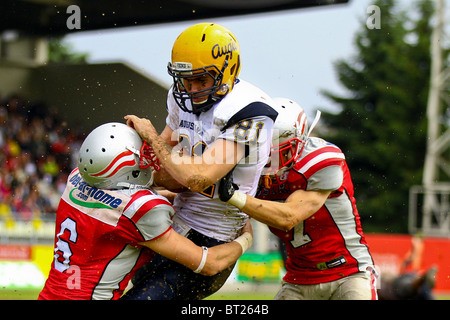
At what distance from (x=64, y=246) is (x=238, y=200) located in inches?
40.6

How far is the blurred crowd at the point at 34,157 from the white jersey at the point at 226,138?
432 inches

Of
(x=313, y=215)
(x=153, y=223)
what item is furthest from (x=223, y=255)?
(x=313, y=215)

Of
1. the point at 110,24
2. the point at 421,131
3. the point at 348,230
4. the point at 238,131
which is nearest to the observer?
the point at 238,131

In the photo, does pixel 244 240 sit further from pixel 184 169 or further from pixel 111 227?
pixel 111 227

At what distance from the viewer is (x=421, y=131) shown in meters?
24.4

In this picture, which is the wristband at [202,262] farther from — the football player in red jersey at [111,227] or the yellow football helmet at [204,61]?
the yellow football helmet at [204,61]

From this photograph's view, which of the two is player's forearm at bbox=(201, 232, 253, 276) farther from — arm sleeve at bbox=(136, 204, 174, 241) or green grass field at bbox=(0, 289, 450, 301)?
green grass field at bbox=(0, 289, 450, 301)

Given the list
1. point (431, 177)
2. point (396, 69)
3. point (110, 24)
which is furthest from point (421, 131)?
point (110, 24)

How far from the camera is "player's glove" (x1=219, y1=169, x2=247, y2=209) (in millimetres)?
3400

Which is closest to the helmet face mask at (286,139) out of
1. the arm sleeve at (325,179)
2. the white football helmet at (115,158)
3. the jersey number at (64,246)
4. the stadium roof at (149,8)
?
the arm sleeve at (325,179)

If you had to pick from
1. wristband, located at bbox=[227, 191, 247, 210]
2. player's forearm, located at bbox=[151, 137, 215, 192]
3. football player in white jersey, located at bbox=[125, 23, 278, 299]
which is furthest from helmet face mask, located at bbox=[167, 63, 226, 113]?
wristband, located at bbox=[227, 191, 247, 210]

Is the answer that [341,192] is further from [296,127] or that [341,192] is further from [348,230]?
[296,127]

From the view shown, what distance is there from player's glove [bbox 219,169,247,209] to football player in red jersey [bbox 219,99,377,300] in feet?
0.65

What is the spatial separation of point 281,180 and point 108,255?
4.07 feet
